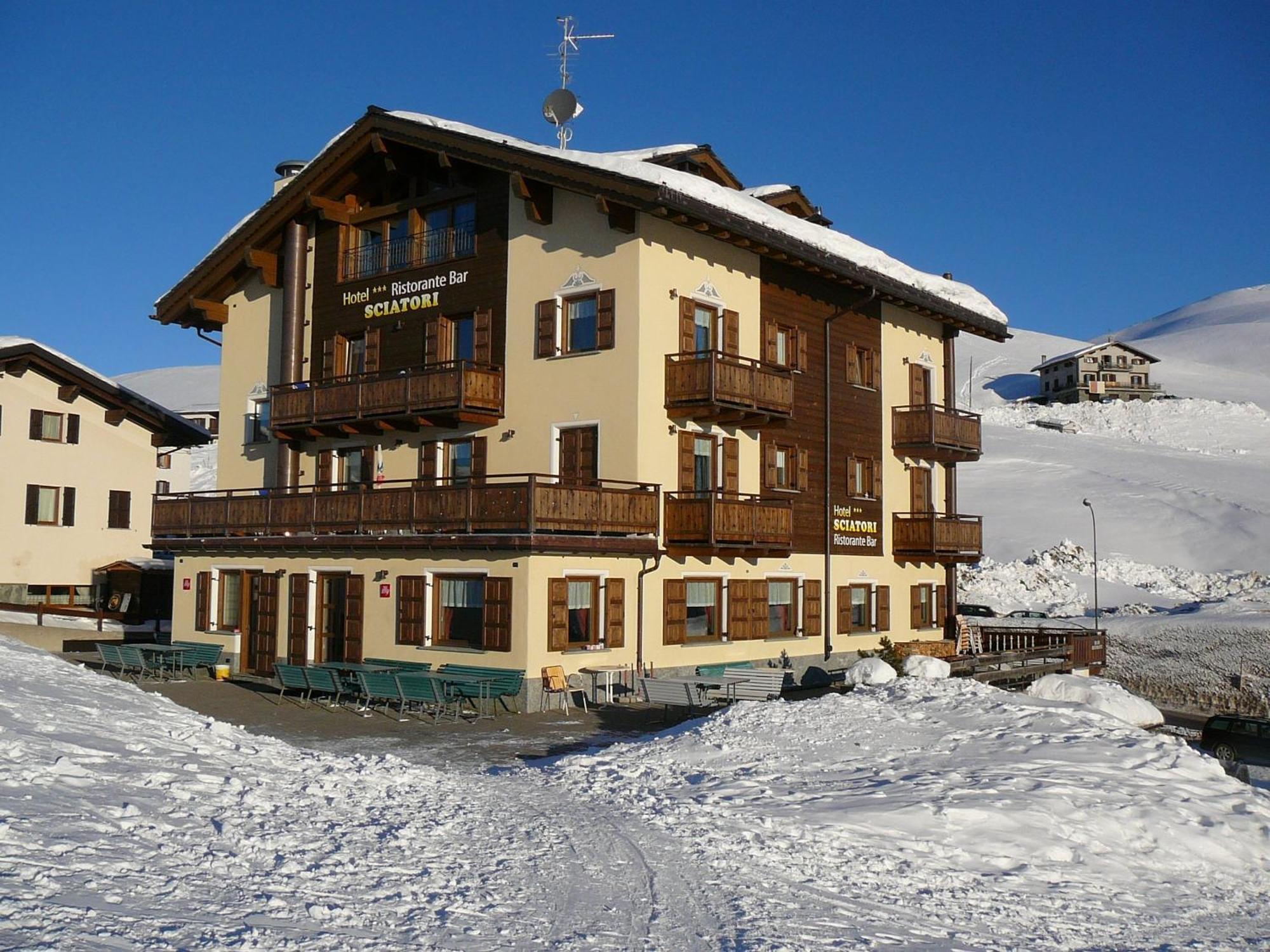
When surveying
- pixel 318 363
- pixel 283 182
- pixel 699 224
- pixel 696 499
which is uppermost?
pixel 283 182

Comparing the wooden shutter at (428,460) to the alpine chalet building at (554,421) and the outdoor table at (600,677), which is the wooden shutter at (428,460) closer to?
the alpine chalet building at (554,421)

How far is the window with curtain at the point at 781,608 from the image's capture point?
29562 mm

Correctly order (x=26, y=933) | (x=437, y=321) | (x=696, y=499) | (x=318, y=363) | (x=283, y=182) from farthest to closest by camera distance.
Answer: (x=283, y=182), (x=318, y=363), (x=437, y=321), (x=696, y=499), (x=26, y=933)

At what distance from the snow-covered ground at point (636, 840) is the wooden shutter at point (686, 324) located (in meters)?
11.4

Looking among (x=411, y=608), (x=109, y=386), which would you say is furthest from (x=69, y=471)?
(x=411, y=608)

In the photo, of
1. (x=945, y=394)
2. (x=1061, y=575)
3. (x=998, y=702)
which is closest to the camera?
(x=998, y=702)

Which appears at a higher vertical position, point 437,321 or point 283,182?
point 283,182

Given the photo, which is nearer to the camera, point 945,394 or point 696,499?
point 696,499

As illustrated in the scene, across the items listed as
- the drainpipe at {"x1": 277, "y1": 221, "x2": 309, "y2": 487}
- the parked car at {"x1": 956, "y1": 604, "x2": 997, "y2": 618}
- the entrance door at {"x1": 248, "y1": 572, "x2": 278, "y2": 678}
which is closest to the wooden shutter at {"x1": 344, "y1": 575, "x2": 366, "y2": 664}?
the entrance door at {"x1": 248, "y1": 572, "x2": 278, "y2": 678}

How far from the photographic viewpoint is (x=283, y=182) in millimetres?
34188

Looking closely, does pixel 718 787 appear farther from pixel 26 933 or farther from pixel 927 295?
pixel 927 295

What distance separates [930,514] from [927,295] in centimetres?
611

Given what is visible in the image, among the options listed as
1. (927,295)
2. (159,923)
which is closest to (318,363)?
(927,295)

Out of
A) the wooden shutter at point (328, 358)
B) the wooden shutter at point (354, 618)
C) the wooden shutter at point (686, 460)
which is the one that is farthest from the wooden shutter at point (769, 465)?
the wooden shutter at point (328, 358)
